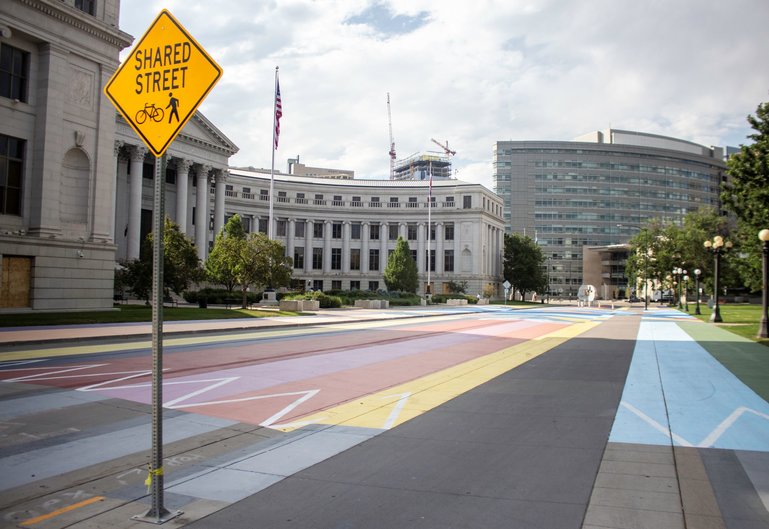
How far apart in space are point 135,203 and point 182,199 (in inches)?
268

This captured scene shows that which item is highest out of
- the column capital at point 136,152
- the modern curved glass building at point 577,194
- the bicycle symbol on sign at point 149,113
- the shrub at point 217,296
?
the modern curved glass building at point 577,194

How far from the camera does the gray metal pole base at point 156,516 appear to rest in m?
4.88

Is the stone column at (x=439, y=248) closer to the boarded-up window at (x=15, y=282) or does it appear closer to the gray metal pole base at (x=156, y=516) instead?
the boarded-up window at (x=15, y=282)

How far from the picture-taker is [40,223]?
29719mm

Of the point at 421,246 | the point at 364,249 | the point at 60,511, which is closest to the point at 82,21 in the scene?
the point at 60,511

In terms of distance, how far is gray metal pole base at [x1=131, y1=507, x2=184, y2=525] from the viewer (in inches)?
192

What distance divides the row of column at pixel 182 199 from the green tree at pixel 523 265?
61.2 m

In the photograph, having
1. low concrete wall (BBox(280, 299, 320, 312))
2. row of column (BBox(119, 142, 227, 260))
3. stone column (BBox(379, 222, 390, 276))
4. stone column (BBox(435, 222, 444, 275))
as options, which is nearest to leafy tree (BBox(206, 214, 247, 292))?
low concrete wall (BBox(280, 299, 320, 312))

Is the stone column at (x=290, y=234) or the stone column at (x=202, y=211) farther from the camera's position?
the stone column at (x=290, y=234)

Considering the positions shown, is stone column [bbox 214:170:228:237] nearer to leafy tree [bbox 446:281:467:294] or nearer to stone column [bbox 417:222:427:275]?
leafy tree [bbox 446:281:467:294]

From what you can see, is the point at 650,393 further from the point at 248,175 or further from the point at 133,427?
the point at 248,175

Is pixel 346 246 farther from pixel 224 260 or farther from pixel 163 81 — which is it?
pixel 163 81

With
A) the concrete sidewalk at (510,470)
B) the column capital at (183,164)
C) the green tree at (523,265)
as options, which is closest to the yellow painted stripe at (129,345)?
the concrete sidewalk at (510,470)

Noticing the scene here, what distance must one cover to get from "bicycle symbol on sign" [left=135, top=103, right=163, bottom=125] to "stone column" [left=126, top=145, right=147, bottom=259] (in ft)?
184
